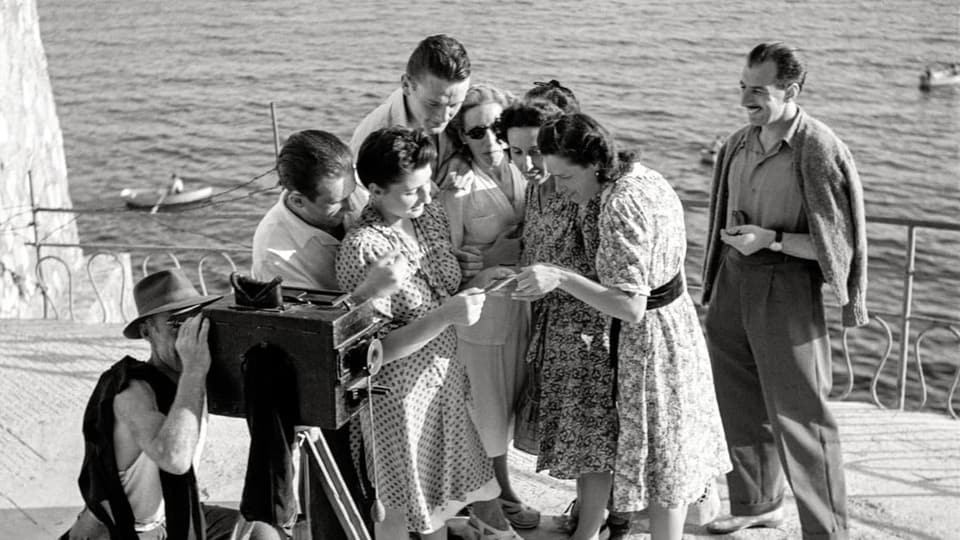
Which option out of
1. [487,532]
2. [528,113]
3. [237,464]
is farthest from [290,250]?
[237,464]

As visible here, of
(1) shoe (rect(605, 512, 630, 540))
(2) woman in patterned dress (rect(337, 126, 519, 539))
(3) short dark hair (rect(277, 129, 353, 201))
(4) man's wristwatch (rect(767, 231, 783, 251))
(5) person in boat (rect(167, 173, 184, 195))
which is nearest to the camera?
(3) short dark hair (rect(277, 129, 353, 201))

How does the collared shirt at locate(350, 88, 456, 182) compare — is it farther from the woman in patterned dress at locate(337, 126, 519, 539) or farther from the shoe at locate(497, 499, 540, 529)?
the shoe at locate(497, 499, 540, 529)

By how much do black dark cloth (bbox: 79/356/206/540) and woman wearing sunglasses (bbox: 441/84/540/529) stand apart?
948mm

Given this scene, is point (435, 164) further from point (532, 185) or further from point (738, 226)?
point (738, 226)

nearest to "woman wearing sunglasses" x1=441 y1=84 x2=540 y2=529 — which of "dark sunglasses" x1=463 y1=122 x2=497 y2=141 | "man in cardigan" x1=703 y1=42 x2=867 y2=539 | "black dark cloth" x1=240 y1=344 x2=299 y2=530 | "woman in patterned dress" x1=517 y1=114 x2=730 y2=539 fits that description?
"dark sunglasses" x1=463 y1=122 x2=497 y2=141

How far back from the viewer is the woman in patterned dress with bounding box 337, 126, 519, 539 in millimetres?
2945

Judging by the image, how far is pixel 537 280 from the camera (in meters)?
3.00

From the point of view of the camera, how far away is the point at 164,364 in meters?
2.78

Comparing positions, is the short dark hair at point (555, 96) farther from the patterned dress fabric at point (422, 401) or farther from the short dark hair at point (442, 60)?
the patterned dress fabric at point (422, 401)

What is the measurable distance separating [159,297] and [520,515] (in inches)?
65.6

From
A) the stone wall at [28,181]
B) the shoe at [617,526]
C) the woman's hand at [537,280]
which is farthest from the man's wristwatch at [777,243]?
the stone wall at [28,181]

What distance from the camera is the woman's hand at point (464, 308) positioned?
114 inches

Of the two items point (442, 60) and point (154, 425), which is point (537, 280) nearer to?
point (442, 60)

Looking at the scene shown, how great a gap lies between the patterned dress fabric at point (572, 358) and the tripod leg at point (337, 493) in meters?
0.76
